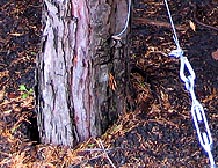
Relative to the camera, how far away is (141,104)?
203 cm

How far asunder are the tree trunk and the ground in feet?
0.21

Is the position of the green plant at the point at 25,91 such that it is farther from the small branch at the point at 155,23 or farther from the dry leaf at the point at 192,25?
the dry leaf at the point at 192,25

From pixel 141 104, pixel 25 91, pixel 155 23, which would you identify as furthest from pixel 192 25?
pixel 25 91

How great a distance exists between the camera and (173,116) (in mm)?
1952

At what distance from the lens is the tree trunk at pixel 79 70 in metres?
1.70

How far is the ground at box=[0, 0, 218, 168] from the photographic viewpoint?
6.01 ft

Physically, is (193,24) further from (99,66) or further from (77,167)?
(77,167)

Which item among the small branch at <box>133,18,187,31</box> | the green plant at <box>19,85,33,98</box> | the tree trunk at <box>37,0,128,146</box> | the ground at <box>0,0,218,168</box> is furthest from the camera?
the small branch at <box>133,18,187,31</box>

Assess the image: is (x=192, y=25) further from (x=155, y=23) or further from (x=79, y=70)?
(x=79, y=70)

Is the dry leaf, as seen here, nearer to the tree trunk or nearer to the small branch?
the small branch

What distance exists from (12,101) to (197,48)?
85 centimetres

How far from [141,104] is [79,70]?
0.37 metres

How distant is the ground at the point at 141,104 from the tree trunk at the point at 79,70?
0.21ft

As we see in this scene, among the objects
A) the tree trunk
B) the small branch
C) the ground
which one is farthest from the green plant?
the small branch
